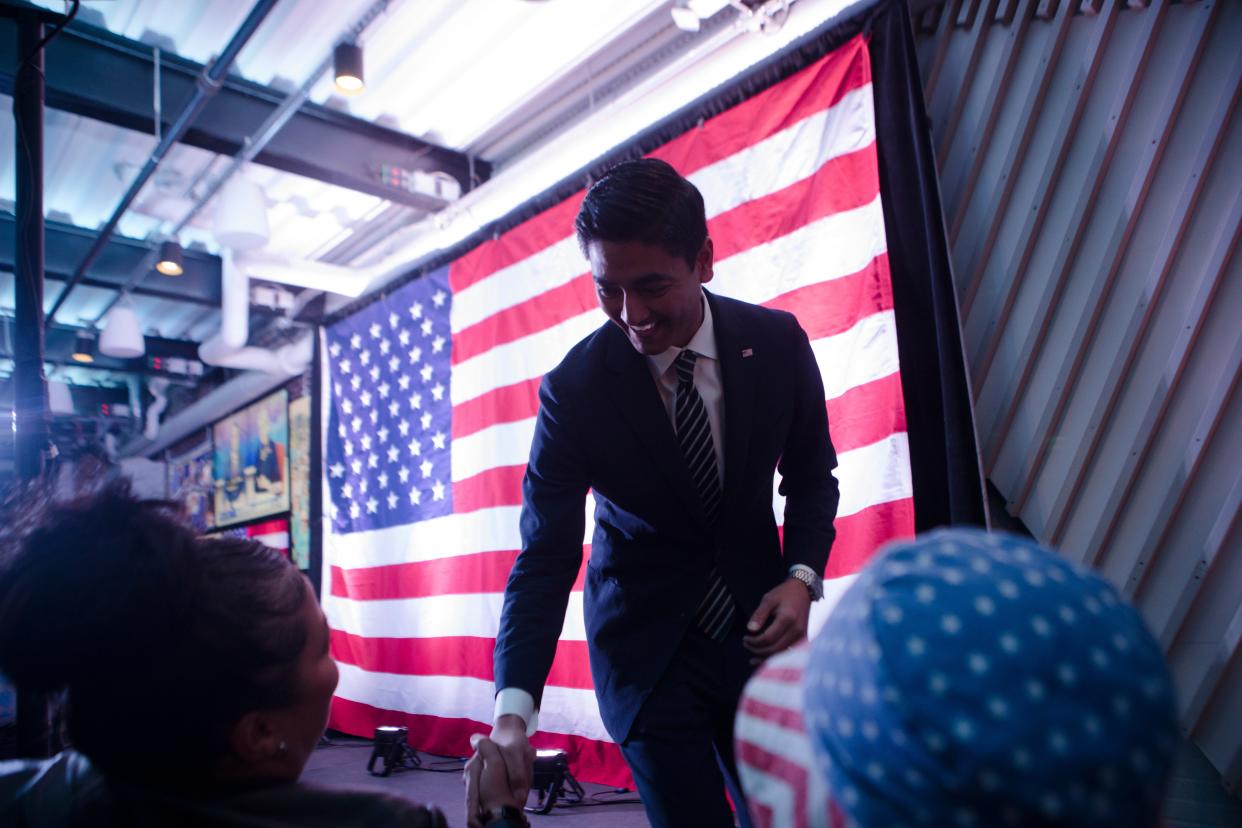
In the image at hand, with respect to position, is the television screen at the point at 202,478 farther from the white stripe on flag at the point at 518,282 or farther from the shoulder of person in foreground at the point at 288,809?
the shoulder of person in foreground at the point at 288,809

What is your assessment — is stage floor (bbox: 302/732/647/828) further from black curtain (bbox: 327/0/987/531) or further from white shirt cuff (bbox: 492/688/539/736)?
black curtain (bbox: 327/0/987/531)

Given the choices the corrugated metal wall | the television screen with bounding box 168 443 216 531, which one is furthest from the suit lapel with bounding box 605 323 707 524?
the television screen with bounding box 168 443 216 531

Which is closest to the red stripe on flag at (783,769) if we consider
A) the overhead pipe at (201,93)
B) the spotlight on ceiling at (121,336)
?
the overhead pipe at (201,93)

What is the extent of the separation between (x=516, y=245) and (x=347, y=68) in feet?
3.47

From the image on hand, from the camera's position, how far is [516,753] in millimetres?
907

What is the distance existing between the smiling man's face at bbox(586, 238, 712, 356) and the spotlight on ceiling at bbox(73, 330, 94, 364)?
24.8 feet

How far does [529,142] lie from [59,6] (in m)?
2.19

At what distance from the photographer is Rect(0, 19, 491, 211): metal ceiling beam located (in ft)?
11.3

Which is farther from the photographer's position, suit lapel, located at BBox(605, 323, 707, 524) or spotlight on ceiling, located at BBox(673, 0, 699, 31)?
spotlight on ceiling, located at BBox(673, 0, 699, 31)

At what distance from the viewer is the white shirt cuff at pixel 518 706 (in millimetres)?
1047

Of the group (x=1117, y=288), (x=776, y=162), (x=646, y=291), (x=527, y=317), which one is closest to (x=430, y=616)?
(x=527, y=317)

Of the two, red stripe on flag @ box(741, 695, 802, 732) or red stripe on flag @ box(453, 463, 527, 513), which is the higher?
red stripe on flag @ box(453, 463, 527, 513)

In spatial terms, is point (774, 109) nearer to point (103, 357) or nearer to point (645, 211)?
point (645, 211)

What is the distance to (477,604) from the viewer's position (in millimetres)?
3932
